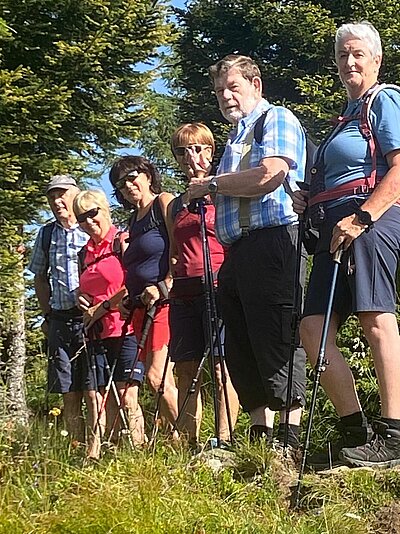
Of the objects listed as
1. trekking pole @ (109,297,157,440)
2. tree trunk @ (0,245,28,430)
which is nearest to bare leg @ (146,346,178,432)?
trekking pole @ (109,297,157,440)

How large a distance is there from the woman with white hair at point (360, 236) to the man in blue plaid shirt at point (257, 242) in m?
0.24

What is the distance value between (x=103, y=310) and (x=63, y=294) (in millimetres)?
531

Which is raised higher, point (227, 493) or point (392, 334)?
point (392, 334)

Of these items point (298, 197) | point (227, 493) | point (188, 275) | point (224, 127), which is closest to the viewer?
point (227, 493)

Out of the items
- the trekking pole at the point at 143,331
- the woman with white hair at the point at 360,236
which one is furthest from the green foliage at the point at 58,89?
the woman with white hair at the point at 360,236

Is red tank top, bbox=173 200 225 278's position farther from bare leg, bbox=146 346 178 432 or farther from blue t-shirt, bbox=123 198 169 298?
bare leg, bbox=146 346 178 432

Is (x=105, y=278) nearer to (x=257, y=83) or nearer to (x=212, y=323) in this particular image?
(x=212, y=323)

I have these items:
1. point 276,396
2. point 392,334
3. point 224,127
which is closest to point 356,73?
point 392,334

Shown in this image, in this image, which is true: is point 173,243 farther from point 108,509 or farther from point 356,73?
point 108,509

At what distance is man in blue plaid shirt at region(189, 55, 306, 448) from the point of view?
4.18 metres

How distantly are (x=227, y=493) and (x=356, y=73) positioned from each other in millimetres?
2012

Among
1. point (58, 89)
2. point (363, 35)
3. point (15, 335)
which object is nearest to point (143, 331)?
point (363, 35)

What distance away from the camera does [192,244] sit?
16.9 feet

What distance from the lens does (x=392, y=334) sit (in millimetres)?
3678
